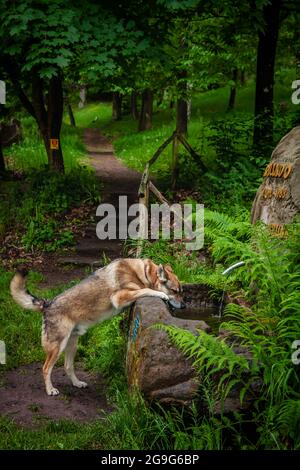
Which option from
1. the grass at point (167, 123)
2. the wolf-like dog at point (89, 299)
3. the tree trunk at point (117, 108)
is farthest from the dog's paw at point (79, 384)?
the tree trunk at point (117, 108)

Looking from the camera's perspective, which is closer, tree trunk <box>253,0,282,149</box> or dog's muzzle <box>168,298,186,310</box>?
dog's muzzle <box>168,298,186,310</box>

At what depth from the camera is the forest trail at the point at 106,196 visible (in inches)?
481

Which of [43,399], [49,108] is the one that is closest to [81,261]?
[49,108]

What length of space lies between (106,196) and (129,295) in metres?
8.94

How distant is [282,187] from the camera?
7371mm

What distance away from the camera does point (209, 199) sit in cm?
1283

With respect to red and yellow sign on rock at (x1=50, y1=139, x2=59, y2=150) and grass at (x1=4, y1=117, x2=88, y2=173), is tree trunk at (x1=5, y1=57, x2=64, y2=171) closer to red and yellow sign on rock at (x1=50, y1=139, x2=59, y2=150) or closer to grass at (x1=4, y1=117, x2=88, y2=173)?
red and yellow sign on rock at (x1=50, y1=139, x2=59, y2=150)

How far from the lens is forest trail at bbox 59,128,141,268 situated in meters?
12.2

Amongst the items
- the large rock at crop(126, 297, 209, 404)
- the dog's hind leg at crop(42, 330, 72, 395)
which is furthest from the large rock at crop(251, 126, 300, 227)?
the dog's hind leg at crop(42, 330, 72, 395)

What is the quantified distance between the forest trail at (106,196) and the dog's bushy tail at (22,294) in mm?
4645

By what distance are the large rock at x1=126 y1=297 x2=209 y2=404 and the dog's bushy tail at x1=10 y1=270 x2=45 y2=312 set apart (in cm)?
165

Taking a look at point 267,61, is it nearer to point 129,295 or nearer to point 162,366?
point 129,295

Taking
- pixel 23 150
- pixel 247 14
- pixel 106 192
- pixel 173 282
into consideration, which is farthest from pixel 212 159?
pixel 173 282

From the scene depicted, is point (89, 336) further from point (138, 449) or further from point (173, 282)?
point (138, 449)
